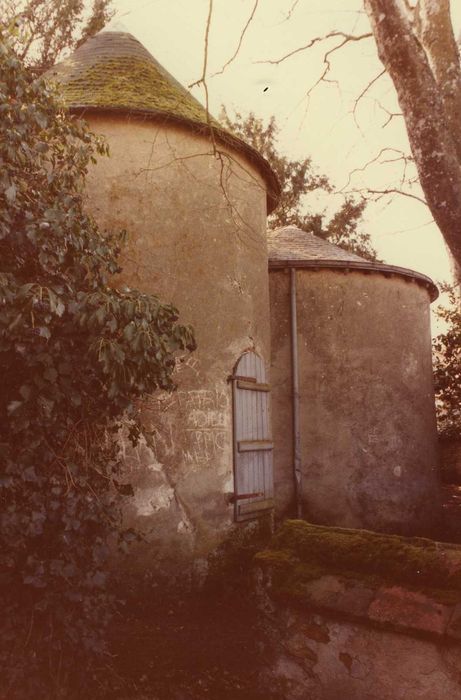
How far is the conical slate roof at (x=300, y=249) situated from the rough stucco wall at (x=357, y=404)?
31 centimetres

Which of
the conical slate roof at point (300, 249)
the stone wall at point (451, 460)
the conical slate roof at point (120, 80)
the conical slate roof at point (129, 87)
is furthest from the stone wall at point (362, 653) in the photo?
the stone wall at point (451, 460)

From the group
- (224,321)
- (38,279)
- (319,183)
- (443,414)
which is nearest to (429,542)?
(38,279)

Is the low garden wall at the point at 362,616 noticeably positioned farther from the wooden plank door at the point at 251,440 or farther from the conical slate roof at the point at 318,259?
the conical slate roof at the point at 318,259

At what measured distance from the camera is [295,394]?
32.1ft

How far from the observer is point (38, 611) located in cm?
459

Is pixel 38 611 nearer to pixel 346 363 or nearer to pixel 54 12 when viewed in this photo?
pixel 346 363

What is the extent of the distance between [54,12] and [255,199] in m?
12.7

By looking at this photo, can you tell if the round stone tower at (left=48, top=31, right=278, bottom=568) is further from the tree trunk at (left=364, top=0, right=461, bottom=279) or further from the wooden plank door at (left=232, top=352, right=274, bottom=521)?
the tree trunk at (left=364, top=0, right=461, bottom=279)

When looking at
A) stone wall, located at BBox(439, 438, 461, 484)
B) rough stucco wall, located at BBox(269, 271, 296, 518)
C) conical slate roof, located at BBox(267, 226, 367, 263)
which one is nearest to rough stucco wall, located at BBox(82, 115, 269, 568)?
rough stucco wall, located at BBox(269, 271, 296, 518)

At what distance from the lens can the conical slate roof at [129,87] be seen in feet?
24.4

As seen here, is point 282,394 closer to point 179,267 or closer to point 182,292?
point 182,292

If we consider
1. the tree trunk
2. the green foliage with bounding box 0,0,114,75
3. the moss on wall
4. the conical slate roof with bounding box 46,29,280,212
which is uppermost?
the green foliage with bounding box 0,0,114,75

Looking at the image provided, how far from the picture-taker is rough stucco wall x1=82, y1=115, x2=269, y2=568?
693cm

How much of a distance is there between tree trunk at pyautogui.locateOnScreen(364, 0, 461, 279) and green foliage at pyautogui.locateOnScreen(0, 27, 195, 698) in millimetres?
2301
